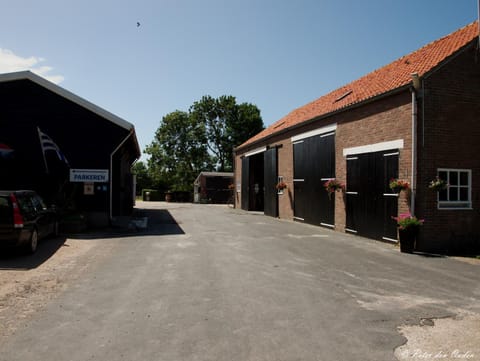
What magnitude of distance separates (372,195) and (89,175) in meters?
11.2

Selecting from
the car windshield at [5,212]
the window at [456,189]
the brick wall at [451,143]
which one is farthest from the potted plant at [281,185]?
the car windshield at [5,212]

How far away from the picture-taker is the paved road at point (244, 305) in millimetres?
4031

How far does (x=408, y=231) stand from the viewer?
10.5 m

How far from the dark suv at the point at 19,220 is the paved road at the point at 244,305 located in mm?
1736

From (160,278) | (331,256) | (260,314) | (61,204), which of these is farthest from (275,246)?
(61,204)

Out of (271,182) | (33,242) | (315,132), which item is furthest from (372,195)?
(271,182)

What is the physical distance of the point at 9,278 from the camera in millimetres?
7117

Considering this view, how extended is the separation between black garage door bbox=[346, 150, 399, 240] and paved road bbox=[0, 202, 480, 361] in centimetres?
228

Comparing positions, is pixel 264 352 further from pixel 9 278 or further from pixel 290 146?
pixel 290 146

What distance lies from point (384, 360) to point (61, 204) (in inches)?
569

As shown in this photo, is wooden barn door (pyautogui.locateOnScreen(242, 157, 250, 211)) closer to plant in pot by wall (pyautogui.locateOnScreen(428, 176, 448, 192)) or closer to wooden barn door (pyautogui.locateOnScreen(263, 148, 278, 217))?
wooden barn door (pyautogui.locateOnScreen(263, 148, 278, 217))

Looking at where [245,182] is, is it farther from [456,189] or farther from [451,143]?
[451,143]

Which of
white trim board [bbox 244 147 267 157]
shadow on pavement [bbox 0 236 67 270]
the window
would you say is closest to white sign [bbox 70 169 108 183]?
shadow on pavement [bbox 0 236 67 270]

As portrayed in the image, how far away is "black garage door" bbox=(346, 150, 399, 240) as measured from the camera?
1182 centimetres
